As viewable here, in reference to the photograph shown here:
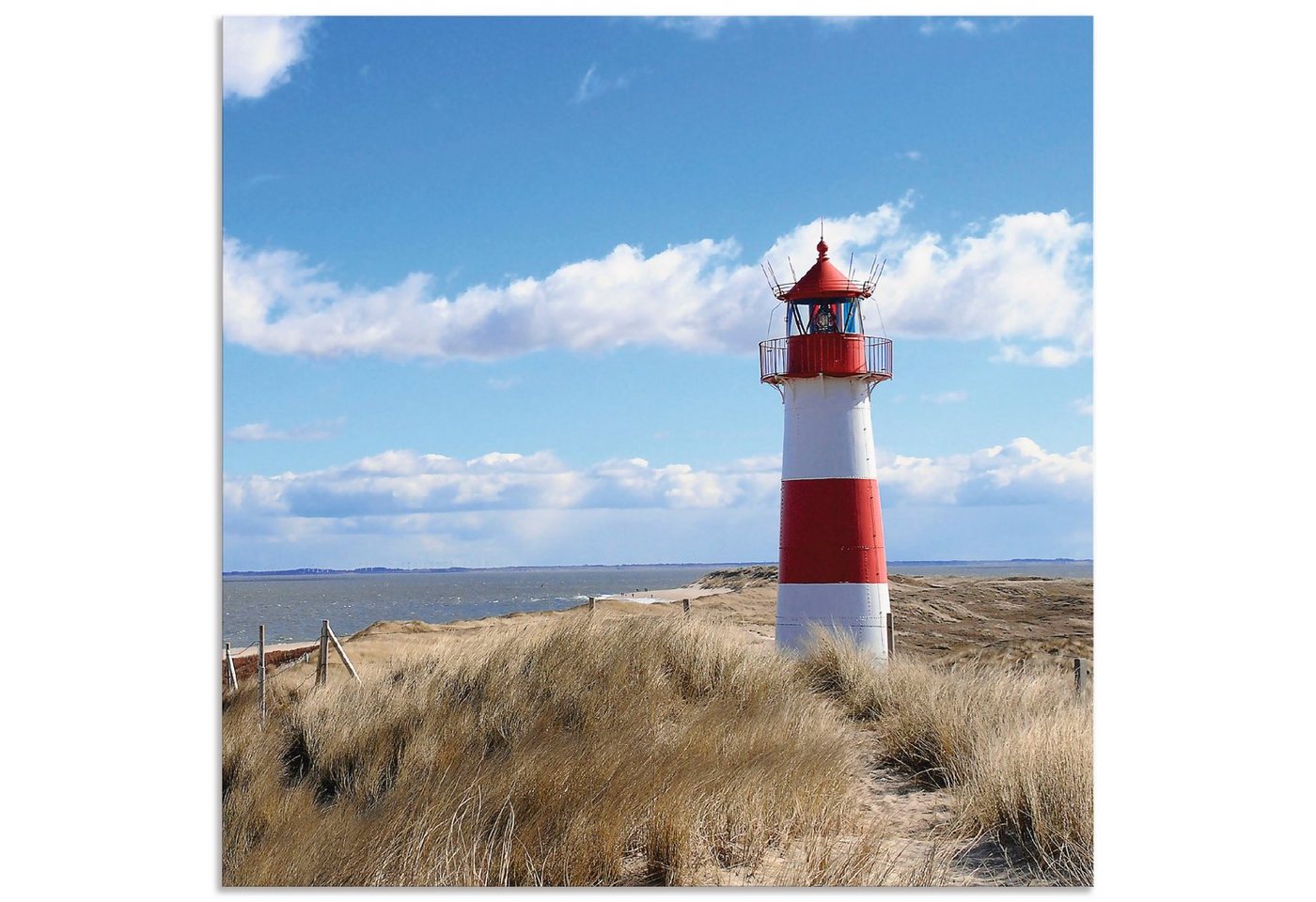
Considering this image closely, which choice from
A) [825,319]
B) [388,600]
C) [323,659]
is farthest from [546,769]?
[388,600]

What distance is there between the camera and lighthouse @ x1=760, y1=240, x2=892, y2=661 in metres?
7.23

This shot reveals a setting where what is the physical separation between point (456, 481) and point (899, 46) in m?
3.25

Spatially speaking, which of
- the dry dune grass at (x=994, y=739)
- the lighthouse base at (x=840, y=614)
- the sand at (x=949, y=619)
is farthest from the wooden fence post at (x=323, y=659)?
the dry dune grass at (x=994, y=739)

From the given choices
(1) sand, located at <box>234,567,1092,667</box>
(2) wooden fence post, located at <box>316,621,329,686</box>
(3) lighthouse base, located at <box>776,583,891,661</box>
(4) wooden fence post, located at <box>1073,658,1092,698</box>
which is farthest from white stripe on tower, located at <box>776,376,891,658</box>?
(2) wooden fence post, located at <box>316,621,329,686</box>

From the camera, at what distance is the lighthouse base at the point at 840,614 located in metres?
7.21

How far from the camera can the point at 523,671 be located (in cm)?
518

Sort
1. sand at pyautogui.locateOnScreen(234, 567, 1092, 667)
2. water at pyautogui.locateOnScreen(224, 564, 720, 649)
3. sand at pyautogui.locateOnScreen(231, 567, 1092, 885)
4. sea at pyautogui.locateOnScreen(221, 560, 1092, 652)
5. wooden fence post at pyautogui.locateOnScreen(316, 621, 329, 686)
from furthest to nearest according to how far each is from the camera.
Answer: water at pyautogui.locateOnScreen(224, 564, 720, 649), sand at pyautogui.locateOnScreen(234, 567, 1092, 667), wooden fence post at pyautogui.locateOnScreen(316, 621, 329, 686), sea at pyautogui.locateOnScreen(221, 560, 1092, 652), sand at pyautogui.locateOnScreen(231, 567, 1092, 885)

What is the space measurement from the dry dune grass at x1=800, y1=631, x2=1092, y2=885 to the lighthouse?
52cm

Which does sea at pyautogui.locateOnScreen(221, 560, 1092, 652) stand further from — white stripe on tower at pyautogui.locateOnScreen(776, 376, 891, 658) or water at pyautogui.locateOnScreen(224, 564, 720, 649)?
white stripe on tower at pyautogui.locateOnScreen(776, 376, 891, 658)

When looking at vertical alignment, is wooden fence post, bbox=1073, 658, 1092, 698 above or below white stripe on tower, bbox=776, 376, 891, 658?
below

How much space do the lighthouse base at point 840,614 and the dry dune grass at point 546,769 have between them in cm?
134
